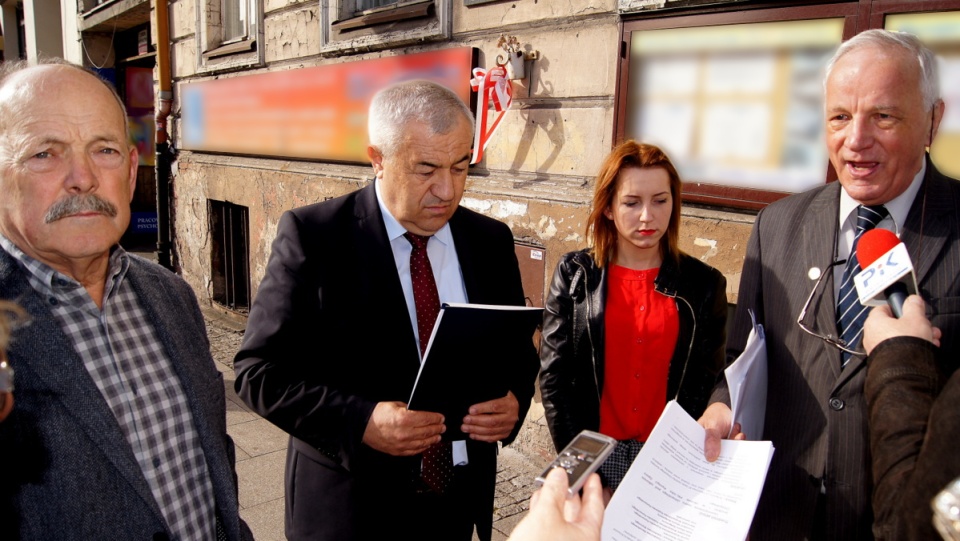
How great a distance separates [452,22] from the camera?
4457 millimetres

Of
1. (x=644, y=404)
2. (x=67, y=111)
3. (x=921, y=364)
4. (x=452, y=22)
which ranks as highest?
(x=452, y=22)

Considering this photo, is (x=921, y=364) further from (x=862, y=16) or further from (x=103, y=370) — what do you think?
(x=862, y=16)

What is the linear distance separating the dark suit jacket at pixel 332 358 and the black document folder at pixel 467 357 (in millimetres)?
54

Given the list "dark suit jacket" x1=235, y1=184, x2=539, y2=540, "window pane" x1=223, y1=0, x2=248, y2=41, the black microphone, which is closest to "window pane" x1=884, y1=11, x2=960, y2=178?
the black microphone

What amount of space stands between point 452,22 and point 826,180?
2.76 m

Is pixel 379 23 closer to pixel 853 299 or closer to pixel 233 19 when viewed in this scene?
pixel 233 19

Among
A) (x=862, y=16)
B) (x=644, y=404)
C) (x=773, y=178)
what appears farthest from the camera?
(x=773, y=178)

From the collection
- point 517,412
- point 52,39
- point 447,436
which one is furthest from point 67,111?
point 52,39

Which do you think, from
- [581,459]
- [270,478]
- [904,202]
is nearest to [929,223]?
[904,202]

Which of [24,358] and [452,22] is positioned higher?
[452,22]

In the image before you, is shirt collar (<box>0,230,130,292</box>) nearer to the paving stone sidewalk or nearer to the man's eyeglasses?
the man's eyeglasses

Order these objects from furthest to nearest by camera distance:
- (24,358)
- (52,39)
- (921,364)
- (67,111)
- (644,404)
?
(52,39) → (644,404) → (67,111) → (24,358) → (921,364)

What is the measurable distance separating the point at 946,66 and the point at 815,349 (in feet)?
5.08

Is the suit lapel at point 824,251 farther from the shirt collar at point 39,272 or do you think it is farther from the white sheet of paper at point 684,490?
the shirt collar at point 39,272
